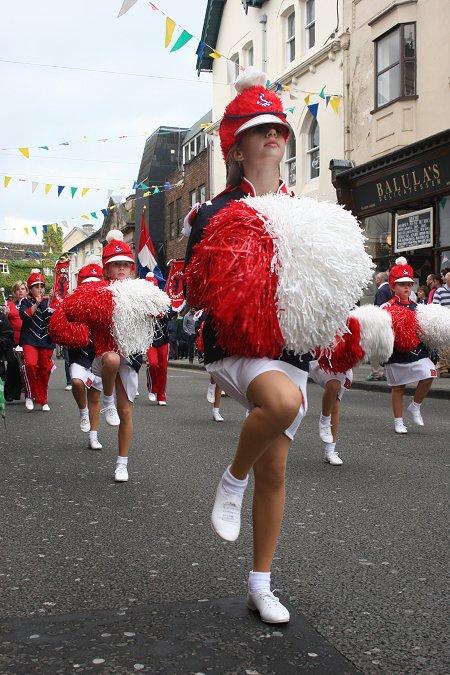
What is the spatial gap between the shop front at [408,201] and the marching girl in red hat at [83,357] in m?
9.58

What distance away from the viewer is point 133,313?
19.0 feet

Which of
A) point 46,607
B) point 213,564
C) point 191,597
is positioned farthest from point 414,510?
point 46,607

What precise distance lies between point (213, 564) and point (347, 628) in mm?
987

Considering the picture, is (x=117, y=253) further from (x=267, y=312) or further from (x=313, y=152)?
(x=313, y=152)

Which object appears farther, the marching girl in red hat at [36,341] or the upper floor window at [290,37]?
the upper floor window at [290,37]

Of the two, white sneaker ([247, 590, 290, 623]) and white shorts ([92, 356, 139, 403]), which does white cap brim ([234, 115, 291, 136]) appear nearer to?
white sneaker ([247, 590, 290, 623])

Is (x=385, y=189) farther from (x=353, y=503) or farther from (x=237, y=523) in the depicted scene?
(x=237, y=523)

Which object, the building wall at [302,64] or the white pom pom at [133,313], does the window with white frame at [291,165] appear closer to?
the building wall at [302,64]

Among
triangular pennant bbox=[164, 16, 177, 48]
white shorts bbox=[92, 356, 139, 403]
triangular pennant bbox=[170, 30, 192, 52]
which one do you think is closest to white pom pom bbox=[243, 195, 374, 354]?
white shorts bbox=[92, 356, 139, 403]

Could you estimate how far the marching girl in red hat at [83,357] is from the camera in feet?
23.9

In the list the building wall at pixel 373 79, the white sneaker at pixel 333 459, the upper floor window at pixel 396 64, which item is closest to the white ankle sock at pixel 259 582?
the white sneaker at pixel 333 459

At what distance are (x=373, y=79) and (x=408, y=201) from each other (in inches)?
125

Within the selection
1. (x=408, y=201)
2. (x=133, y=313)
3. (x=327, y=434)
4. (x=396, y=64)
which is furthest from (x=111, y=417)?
(x=396, y=64)

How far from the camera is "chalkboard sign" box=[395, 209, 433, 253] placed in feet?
54.3
